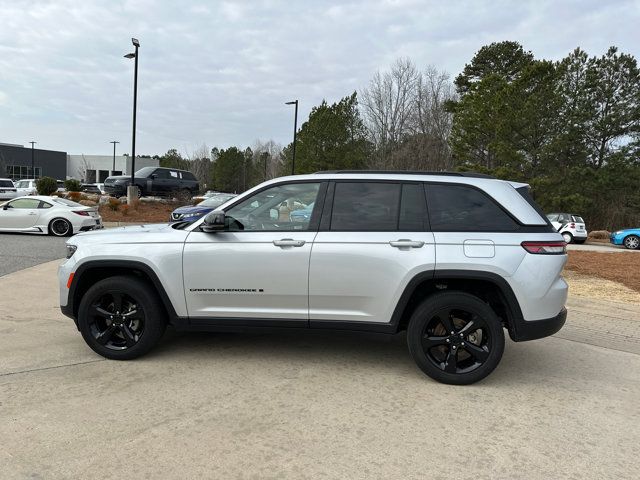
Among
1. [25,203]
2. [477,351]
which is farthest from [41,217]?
[477,351]

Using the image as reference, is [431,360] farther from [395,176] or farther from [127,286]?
[127,286]

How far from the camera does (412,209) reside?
422cm

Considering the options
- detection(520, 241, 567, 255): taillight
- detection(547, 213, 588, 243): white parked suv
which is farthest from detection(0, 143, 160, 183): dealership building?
detection(520, 241, 567, 255): taillight

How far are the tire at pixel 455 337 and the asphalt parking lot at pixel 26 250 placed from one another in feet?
26.5

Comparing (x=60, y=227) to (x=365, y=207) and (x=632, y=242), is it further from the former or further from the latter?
(x=632, y=242)

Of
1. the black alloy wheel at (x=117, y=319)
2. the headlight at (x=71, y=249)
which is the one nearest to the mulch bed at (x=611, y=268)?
the black alloy wheel at (x=117, y=319)

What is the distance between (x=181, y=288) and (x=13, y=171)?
82931 mm

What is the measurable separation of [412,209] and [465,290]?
33.3 inches

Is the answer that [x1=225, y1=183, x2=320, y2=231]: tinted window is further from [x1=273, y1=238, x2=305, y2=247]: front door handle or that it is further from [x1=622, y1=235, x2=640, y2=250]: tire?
[x1=622, y1=235, x2=640, y2=250]: tire

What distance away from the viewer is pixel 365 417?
3.52 m

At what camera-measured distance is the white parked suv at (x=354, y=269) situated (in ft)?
13.2

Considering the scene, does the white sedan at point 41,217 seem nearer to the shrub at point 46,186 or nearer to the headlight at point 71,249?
the headlight at point 71,249

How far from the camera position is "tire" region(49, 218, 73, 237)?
15.2 meters

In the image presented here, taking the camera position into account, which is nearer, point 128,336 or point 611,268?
point 128,336
